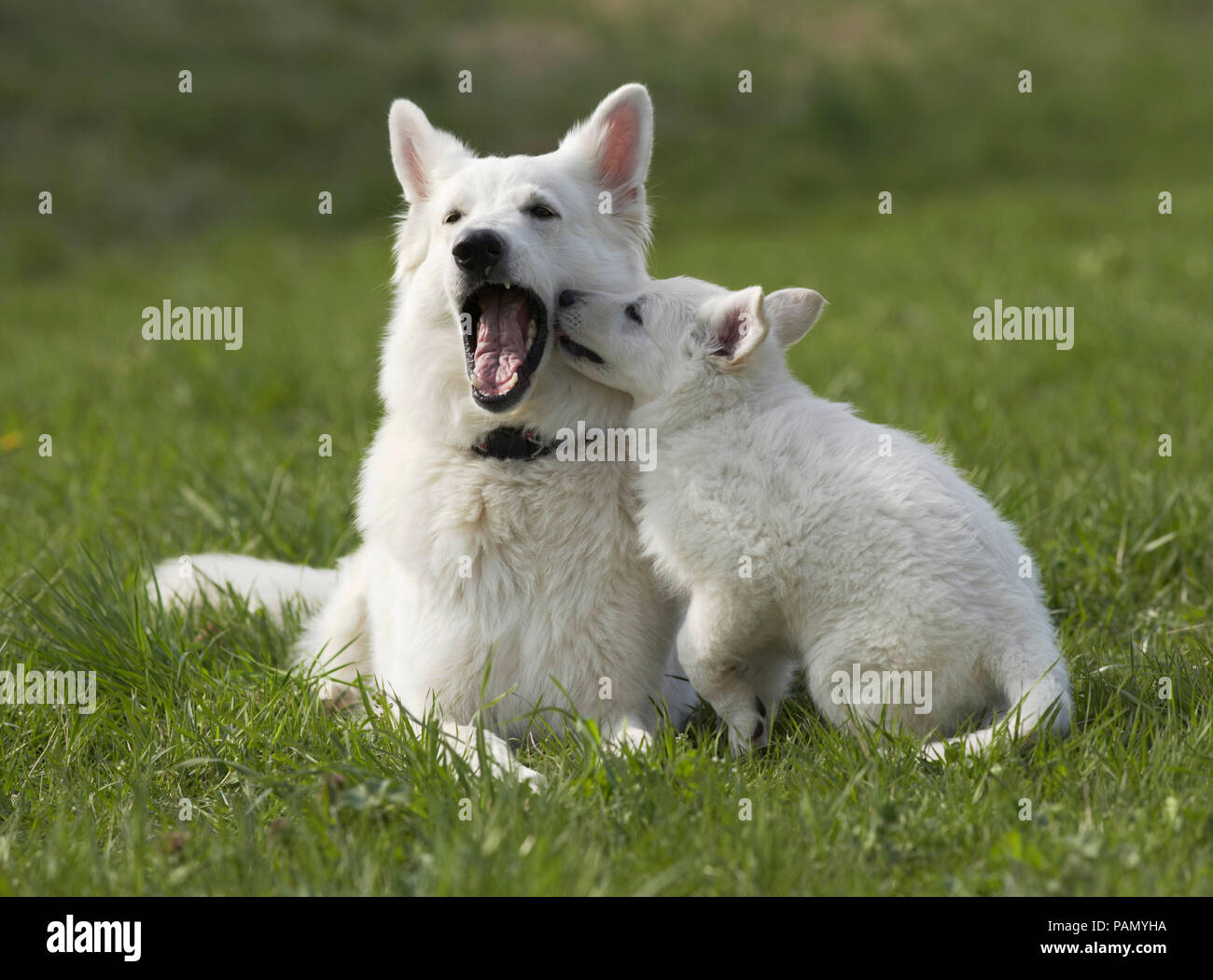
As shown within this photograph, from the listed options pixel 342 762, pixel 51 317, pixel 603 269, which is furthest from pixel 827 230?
pixel 342 762

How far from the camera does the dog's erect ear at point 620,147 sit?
13.1 ft

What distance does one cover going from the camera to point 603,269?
387 cm

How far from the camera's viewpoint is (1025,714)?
10.0 feet

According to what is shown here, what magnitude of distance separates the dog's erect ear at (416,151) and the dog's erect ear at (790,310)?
1184 mm

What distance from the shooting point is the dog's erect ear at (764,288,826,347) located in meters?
3.64

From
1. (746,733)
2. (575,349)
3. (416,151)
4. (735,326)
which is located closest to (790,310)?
(735,326)

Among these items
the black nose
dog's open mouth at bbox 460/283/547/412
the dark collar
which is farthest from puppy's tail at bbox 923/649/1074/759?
the black nose

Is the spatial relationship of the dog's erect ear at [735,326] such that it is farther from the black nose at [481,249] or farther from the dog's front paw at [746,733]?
the dog's front paw at [746,733]

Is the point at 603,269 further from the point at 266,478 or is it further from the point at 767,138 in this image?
the point at 767,138

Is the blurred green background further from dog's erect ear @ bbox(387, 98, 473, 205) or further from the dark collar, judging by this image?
the dark collar

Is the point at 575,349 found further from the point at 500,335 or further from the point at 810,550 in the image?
the point at 810,550

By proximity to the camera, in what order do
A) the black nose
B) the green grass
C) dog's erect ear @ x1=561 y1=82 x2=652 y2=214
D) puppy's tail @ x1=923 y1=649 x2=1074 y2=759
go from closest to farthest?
the green grass < puppy's tail @ x1=923 y1=649 x2=1074 y2=759 < the black nose < dog's erect ear @ x1=561 y1=82 x2=652 y2=214

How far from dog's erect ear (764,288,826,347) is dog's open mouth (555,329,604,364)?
1.74 ft

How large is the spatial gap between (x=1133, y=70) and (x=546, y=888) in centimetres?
2242
